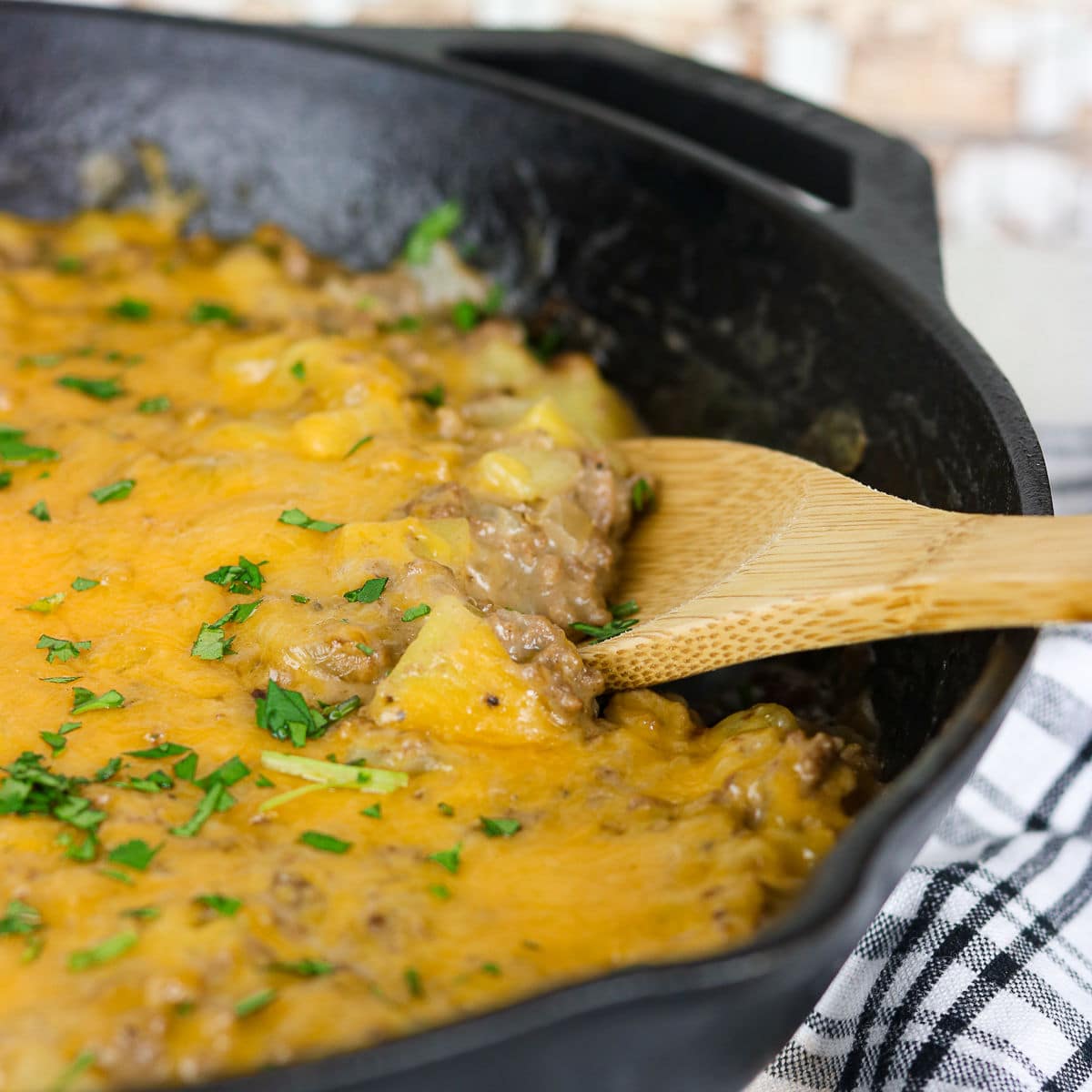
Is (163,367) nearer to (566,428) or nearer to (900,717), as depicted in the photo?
(566,428)

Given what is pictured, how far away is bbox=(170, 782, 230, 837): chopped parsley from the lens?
74.9 inches

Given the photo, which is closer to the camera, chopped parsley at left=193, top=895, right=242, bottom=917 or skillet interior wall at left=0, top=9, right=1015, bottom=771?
chopped parsley at left=193, top=895, right=242, bottom=917

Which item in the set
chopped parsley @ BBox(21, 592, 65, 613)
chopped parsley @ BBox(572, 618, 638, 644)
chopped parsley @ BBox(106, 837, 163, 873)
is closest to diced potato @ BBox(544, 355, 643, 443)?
chopped parsley @ BBox(572, 618, 638, 644)

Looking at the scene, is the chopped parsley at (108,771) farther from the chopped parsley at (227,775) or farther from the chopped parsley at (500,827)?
the chopped parsley at (500,827)

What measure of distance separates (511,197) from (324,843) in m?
2.19

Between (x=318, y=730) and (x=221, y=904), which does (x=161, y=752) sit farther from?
(x=221, y=904)

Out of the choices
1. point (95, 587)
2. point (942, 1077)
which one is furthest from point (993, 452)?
point (95, 587)

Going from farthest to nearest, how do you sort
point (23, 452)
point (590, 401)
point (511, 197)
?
point (511, 197) < point (590, 401) < point (23, 452)

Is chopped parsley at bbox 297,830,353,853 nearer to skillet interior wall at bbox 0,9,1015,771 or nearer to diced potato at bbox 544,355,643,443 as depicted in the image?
skillet interior wall at bbox 0,9,1015,771

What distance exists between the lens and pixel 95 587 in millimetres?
2385

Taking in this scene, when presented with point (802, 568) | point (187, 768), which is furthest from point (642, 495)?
point (187, 768)

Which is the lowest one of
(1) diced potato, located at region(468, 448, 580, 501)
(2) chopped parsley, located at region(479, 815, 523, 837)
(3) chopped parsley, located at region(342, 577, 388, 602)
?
(2) chopped parsley, located at region(479, 815, 523, 837)

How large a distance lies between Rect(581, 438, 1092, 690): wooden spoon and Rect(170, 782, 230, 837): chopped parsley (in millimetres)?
706

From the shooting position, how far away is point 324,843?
1.89 meters
